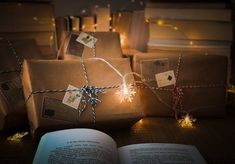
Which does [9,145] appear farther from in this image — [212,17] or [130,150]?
[212,17]

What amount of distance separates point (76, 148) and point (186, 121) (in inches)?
19.5

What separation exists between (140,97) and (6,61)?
0.50 meters

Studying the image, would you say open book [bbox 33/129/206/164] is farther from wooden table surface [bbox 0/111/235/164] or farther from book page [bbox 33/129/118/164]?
wooden table surface [bbox 0/111/235/164]

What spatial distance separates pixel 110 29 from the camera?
1.54 m

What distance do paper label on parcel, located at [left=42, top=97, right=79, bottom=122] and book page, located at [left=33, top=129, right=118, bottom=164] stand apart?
11 centimetres

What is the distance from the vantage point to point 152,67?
1.22m

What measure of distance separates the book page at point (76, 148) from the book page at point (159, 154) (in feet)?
0.13

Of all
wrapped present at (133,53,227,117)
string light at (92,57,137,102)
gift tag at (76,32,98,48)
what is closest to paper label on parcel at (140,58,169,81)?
wrapped present at (133,53,227,117)

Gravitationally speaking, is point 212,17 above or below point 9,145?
above

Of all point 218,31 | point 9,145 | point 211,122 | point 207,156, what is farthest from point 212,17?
point 9,145

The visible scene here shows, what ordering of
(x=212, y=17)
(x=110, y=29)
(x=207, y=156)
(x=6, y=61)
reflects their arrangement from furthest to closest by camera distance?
(x=110, y=29), (x=212, y=17), (x=6, y=61), (x=207, y=156)

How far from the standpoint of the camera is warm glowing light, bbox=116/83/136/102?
1.10 metres

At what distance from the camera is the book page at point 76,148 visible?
31.6 inches

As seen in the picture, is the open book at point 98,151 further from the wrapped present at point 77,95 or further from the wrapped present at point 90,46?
the wrapped present at point 90,46
